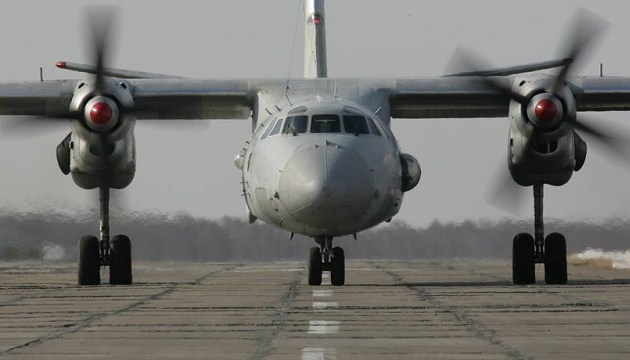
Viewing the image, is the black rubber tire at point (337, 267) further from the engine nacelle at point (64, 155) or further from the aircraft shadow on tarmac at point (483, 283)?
the engine nacelle at point (64, 155)

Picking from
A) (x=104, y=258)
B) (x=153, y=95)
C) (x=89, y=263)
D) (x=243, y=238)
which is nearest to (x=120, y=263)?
(x=104, y=258)

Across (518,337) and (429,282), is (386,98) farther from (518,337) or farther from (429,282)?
(518,337)

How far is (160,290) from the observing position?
22109mm

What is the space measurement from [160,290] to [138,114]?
12.6ft

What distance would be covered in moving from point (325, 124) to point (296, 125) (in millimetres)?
482

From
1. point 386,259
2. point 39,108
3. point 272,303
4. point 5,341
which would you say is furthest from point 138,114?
point 386,259

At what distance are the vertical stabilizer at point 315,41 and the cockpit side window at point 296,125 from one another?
741 cm

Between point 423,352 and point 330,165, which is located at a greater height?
point 330,165

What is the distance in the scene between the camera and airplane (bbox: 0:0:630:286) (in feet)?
68.8

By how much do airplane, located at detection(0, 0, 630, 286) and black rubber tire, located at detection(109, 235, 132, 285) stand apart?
0.02m

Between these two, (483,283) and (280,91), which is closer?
(483,283)

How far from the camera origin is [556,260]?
24375 mm

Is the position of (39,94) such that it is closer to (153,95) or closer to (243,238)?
(153,95)

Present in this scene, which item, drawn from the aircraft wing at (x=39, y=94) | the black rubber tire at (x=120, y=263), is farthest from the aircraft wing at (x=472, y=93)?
the aircraft wing at (x=39, y=94)
